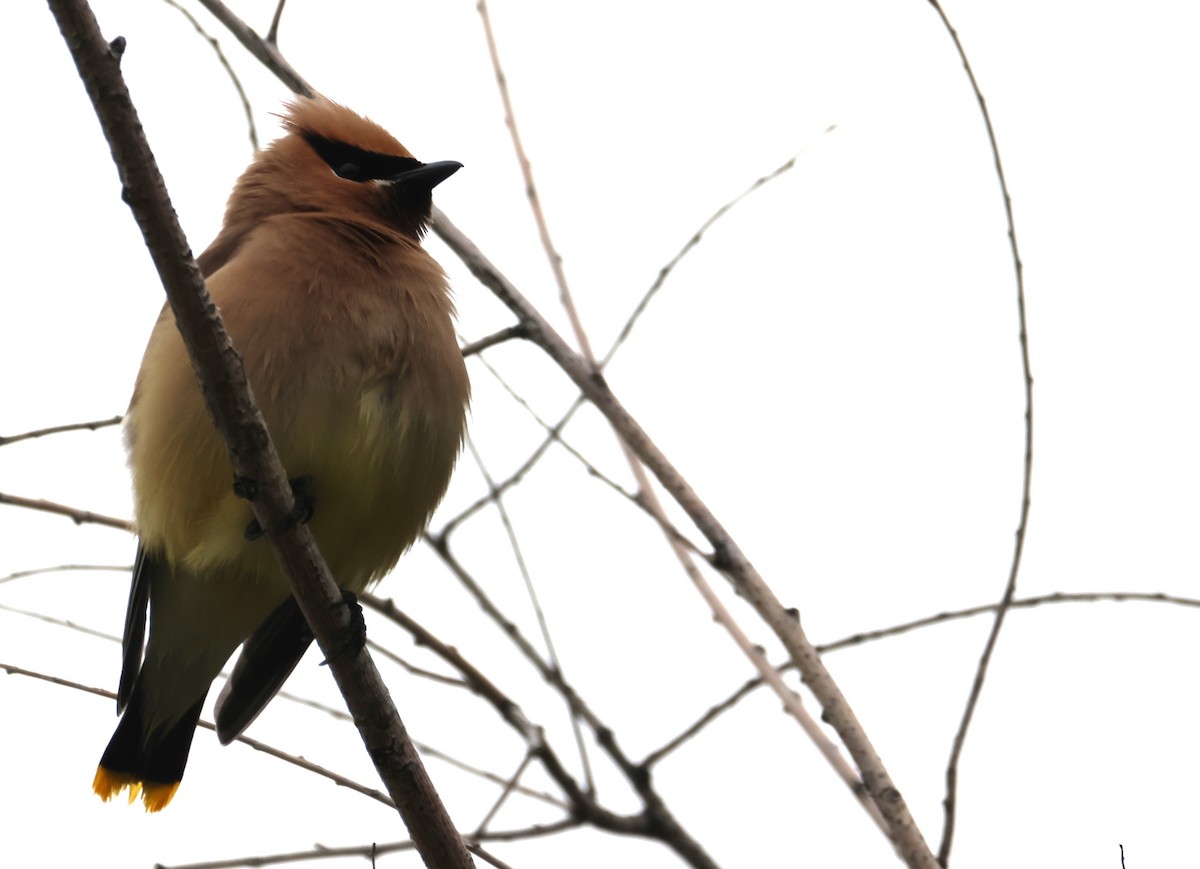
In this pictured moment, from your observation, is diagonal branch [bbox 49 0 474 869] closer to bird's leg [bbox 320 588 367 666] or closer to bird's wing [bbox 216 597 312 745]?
bird's leg [bbox 320 588 367 666]

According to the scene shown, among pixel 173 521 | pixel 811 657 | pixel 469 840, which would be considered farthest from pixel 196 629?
pixel 811 657

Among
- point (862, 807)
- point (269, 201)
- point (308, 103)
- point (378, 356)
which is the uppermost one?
point (308, 103)

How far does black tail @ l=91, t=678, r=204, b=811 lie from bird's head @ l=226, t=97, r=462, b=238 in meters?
1.71

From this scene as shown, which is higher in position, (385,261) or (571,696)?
(385,261)

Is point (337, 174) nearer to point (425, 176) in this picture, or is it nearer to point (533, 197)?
point (425, 176)

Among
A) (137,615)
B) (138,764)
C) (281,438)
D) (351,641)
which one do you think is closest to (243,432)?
(351,641)

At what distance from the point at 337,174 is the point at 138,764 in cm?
217

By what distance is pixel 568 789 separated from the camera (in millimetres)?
3270

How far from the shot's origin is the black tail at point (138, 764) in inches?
189

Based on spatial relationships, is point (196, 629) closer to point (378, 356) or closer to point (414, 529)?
point (414, 529)

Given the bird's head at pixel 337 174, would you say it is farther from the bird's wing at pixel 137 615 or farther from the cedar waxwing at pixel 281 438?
the bird's wing at pixel 137 615

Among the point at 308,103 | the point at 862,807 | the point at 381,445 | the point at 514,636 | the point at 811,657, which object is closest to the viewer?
the point at 862,807

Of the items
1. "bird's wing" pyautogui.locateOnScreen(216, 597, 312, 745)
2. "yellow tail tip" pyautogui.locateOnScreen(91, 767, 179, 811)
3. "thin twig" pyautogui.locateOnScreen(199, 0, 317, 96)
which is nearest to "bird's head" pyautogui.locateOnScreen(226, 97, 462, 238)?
"thin twig" pyautogui.locateOnScreen(199, 0, 317, 96)

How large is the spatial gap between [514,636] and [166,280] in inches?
50.0
